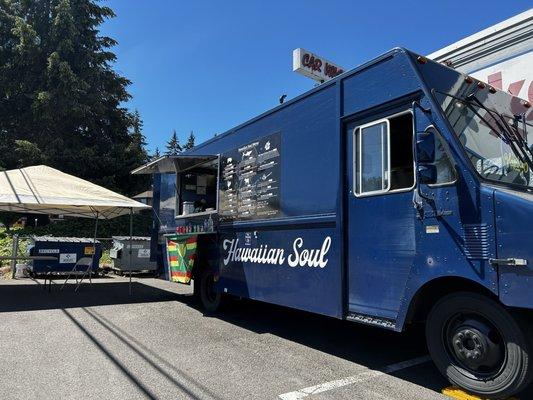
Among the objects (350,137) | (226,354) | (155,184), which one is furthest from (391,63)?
(155,184)

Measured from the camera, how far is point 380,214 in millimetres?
4699

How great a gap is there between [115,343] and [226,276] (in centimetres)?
205

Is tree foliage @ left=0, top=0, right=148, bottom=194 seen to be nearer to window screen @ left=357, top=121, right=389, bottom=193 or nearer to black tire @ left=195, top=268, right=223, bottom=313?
black tire @ left=195, top=268, right=223, bottom=313

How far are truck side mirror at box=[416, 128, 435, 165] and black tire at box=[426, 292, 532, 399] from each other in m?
1.23

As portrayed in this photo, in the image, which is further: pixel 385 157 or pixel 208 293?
pixel 208 293

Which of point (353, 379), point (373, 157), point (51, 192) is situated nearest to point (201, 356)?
point (353, 379)

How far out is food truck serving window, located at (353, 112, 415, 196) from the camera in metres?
4.57

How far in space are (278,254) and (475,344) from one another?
285 centimetres

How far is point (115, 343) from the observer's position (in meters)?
6.04

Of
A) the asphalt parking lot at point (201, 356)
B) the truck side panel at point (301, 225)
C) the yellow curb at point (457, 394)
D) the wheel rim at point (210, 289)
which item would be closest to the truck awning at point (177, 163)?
the truck side panel at point (301, 225)

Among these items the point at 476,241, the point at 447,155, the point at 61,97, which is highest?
the point at 61,97

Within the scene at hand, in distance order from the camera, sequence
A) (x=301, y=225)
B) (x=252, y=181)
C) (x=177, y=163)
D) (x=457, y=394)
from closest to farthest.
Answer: (x=457, y=394) < (x=301, y=225) < (x=252, y=181) < (x=177, y=163)

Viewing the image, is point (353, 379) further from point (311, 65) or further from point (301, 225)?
point (311, 65)

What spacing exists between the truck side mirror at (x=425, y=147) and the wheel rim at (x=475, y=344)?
1.40 metres
